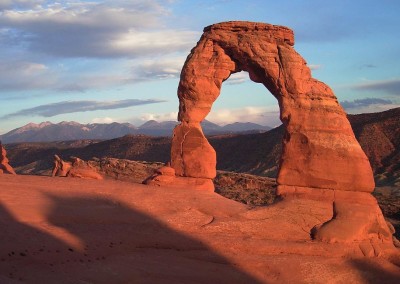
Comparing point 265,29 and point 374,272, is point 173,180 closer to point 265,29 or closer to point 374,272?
point 265,29

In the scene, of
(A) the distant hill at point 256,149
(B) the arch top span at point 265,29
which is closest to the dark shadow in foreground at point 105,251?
(B) the arch top span at point 265,29

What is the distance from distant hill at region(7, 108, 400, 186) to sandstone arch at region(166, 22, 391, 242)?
97.8 ft

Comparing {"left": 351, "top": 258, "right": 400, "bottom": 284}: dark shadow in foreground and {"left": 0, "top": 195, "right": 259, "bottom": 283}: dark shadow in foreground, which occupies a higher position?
{"left": 0, "top": 195, "right": 259, "bottom": 283}: dark shadow in foreground

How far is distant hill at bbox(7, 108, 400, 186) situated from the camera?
54.6 meters

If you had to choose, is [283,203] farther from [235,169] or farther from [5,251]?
[235,169]

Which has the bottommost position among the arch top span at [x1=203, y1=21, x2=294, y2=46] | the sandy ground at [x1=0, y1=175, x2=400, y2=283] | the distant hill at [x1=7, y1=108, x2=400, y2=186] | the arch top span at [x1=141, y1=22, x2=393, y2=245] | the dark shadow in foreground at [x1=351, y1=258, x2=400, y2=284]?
the distant hill at [x1=7, y1=108, x2=400, y2=186]

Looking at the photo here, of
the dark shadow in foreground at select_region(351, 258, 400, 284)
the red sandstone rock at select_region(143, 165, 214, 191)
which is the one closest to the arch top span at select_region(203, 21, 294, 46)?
the red sandstone rock at select_region(143, 165, 214, 191)

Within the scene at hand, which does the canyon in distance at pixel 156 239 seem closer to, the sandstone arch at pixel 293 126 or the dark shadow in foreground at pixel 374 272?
the dark shadow in foreground at pixel 374 272

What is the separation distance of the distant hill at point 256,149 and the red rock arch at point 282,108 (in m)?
29.7

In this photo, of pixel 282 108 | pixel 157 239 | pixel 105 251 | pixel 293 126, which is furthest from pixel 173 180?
pixel 105 251

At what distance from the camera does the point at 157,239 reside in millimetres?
11969

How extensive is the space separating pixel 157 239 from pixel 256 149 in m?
55.9

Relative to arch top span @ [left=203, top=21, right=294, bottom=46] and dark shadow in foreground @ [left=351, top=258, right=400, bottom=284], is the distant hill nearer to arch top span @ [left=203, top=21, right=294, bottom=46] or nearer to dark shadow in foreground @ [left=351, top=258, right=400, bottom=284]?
arch top span @ [left=203, top=21, right=294, bottom=46]

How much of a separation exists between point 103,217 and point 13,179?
3.75m
